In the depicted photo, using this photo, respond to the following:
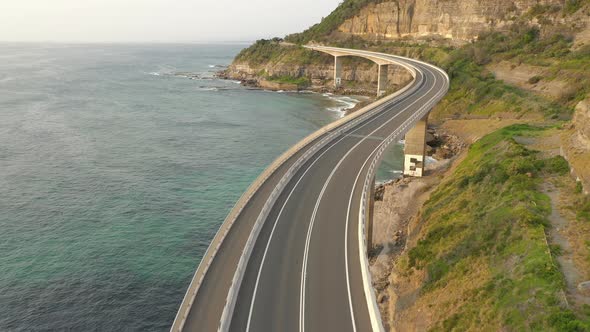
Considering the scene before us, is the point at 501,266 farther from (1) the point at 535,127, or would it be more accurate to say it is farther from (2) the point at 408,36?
(2) the point at 408,36

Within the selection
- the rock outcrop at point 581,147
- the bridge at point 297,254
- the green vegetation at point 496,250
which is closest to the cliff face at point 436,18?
the rock outcrop at point 581,147

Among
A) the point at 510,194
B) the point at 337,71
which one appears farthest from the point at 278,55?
the point at 510,194

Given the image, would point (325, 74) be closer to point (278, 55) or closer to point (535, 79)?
point (278, 55)

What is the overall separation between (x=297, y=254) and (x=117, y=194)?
31968 mm

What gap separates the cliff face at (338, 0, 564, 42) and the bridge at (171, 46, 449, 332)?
90.0m

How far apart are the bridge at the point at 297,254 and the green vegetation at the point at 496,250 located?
5275 millimetres

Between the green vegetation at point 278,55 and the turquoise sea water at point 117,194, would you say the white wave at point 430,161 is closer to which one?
the turquoise sea water at point 117,194

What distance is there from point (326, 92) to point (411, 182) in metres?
87.7

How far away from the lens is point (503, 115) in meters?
71.2

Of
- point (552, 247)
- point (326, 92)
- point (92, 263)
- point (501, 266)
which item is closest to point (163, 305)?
point (92, 263)

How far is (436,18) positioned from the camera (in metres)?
135

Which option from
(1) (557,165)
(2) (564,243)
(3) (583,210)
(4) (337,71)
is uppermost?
(4) (337,71)

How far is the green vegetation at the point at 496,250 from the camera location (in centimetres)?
2052

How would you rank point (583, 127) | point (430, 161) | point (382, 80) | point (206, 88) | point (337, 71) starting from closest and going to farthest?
1. point (583, 127)
2. point (430, 161)
3. point (382, 80)
4. point (206, 88)
5. point (337, 71)
